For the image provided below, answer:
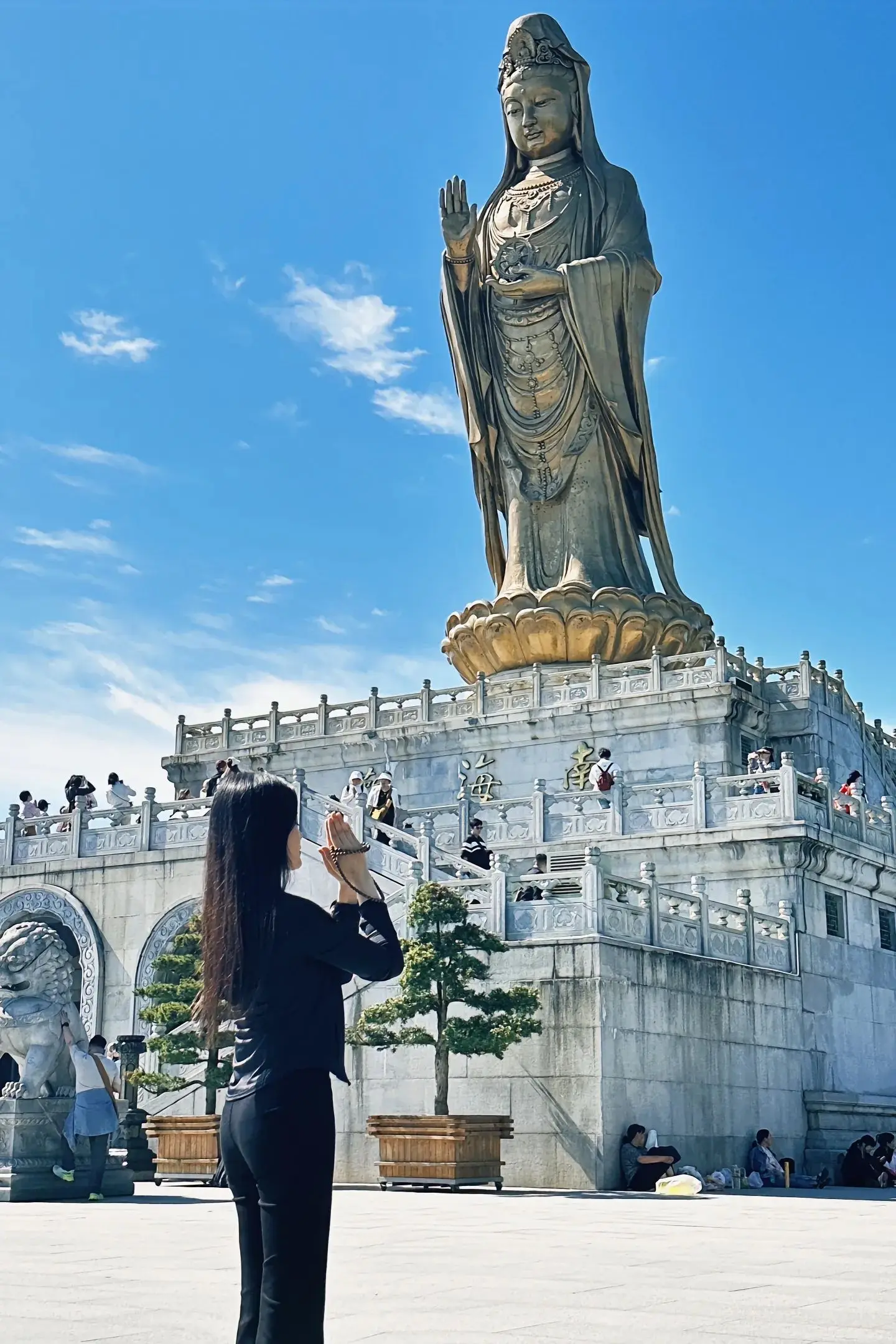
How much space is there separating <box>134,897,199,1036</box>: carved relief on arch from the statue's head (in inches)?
715

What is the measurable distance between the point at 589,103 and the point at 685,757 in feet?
50.4

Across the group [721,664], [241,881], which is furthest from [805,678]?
[241,881]

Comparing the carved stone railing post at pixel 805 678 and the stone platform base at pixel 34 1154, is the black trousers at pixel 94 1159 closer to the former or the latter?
the stone platform base at pixel 34 1154

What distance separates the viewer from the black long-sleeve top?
14.8 ft

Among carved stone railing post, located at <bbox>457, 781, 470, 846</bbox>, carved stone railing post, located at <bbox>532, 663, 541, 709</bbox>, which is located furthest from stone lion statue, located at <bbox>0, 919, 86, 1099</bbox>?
carved stone railing post, located at <bbox>532, 663, 541, 709</bbox>

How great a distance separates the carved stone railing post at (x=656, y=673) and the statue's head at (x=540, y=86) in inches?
496

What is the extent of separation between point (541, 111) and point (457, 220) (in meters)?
2.75

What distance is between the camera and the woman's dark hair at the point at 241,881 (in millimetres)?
4637

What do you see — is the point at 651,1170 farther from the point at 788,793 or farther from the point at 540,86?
the point at 540,86

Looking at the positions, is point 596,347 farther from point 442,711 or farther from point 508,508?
point 442,711

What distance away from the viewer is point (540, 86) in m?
34.4

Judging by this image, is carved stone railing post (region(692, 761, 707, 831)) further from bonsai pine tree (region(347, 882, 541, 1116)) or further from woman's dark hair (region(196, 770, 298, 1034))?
woman's dark hair (region(196, 770, 298, 1034))

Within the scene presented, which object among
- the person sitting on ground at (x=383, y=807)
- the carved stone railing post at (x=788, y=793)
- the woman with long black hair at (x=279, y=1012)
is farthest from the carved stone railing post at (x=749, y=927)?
the woman with long black hair at (x=279, y=1012)

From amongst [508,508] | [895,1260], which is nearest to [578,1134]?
[895,1260]
